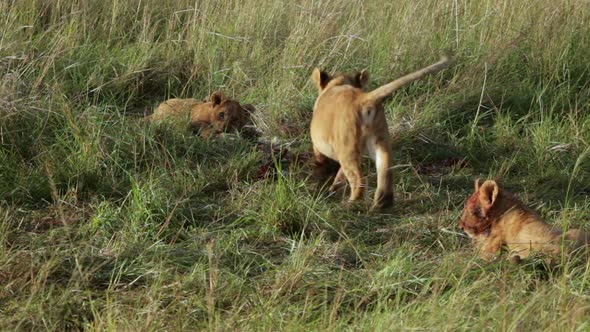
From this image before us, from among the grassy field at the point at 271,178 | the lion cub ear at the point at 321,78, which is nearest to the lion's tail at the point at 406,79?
the grassy field at the point at 271,178

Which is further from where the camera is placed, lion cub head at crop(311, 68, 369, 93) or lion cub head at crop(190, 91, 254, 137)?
lion cub head at crop(190, 91, 254, 137)

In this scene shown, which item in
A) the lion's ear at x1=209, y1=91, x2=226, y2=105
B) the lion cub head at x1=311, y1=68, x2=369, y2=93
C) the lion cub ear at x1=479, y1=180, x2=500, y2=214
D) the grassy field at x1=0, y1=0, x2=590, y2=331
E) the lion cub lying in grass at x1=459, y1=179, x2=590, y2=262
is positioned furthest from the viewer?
the lion's ear at x1=209, y1=91, x2=226, y2=105

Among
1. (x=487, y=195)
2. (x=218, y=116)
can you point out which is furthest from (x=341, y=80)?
(x=487, y=195)

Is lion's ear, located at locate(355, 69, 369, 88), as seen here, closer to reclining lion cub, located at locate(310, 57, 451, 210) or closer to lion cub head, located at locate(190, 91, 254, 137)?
reclining lion cub, located at locate(310, 57, 451, 210)

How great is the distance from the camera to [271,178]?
5.88 m

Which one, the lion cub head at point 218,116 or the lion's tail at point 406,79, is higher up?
the lion's tail at point 406,79

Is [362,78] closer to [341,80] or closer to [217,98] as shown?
[341,80]

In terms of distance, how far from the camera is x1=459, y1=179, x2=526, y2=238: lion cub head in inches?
197

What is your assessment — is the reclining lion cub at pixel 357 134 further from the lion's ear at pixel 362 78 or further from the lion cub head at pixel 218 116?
the lion cub head at pixel 218 116

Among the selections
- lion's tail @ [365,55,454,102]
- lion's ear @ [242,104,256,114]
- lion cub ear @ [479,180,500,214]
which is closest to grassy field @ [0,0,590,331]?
lion's ear @ [242,104,256,114]

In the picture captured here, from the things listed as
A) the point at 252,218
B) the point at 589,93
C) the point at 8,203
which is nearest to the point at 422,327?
the point at 252,218

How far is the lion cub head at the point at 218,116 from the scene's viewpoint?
21.2 feet

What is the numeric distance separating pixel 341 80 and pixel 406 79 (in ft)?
2.60

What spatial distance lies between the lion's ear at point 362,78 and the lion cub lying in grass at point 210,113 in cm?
92
